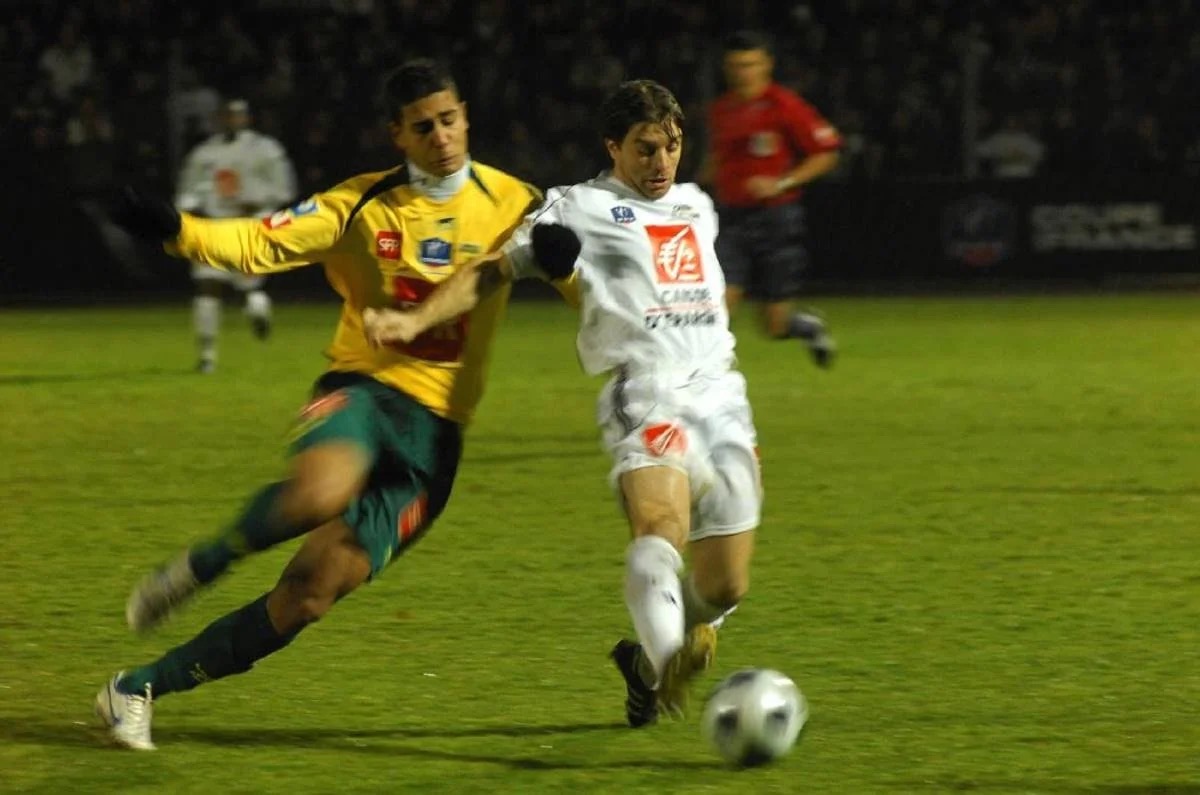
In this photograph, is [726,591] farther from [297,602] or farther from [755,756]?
[297,602]

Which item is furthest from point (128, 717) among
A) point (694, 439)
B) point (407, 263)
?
point (694, 439)

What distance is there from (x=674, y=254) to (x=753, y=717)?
4.23 ft

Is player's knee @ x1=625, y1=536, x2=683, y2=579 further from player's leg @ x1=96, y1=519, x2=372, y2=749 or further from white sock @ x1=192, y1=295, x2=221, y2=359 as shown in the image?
white sock @ x1=192, y1=295, x2=221, y2=359

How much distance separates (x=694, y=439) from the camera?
5688 millimetres

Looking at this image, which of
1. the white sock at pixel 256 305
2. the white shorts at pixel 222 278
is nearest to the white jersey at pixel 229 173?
the white shorts at pixel 222 278

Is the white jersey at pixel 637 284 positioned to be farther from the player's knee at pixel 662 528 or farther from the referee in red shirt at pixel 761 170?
the referee in red shirt at pixel 761 170

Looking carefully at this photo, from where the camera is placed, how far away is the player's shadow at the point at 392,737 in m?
5.62

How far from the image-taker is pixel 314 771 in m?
5.53

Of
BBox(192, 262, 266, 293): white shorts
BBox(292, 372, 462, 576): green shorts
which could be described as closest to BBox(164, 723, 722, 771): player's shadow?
BBox(292, 372, 462, 576): green shorts

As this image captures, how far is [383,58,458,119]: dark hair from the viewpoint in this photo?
5.88 metres

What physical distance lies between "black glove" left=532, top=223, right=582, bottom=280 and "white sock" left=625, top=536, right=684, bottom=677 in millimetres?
710

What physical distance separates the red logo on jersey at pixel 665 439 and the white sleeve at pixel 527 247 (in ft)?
1.57

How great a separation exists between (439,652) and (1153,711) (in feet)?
7.34

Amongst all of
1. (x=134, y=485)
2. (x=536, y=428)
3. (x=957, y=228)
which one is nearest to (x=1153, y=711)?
(x=134, y=485)
